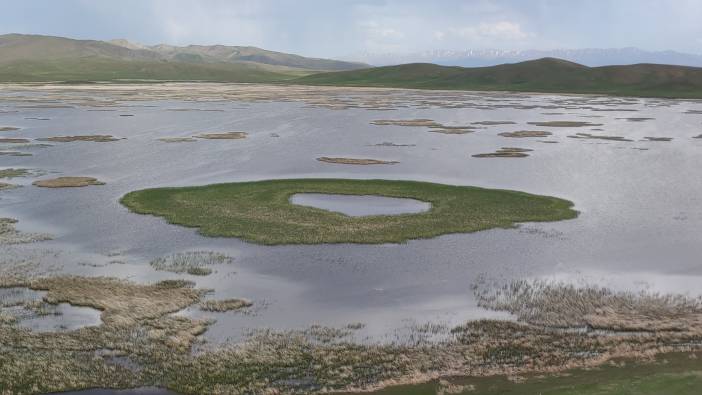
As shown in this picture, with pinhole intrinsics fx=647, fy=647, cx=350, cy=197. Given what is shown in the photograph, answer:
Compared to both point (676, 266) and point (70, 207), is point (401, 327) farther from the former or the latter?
point (70, 207)

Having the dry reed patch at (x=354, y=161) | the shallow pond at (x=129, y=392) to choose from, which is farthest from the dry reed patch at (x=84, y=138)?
the shallow pond at (x=129, y=392)

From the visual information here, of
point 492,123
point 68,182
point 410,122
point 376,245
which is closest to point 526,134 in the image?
point 492,123

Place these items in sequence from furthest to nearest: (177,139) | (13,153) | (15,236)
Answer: (177,139), (13,153), (15,236)

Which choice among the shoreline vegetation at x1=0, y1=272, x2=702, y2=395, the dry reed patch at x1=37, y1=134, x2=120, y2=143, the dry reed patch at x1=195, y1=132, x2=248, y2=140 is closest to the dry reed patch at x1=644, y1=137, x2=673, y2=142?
the dry reed patch at x1=195, y1=132, x2=248, y2=140

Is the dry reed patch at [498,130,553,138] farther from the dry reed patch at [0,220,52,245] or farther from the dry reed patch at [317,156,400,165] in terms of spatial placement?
the dry reed patch at [0,220,52,245]

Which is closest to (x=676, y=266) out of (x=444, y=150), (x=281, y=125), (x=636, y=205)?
(x=636, y=205)

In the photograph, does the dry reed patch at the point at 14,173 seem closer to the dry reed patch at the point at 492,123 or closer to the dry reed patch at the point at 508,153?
the dry reed patch at the point at 508,153

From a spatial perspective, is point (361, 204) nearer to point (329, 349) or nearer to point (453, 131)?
point (329, 349)
